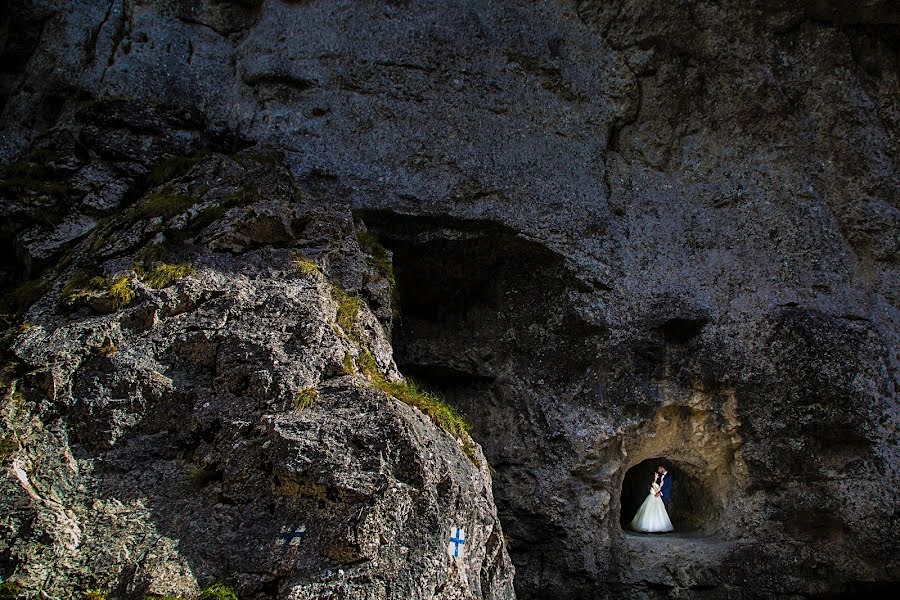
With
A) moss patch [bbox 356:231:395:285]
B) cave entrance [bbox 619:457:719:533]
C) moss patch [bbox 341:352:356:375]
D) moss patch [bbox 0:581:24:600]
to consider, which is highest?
moss patch [bbox 356:231:395:285]

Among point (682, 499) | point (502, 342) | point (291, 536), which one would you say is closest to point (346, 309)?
point (291, 536)

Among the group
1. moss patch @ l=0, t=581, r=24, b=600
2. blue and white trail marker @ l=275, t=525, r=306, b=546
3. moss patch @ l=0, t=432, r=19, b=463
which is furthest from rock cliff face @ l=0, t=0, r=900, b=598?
moss patch @ l=0, t=581, r=24, b=600

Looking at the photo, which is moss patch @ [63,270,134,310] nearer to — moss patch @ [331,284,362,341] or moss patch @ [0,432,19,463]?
moss patch @ [0,432,19,463]

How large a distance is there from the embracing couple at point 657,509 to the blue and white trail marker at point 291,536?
4317mm

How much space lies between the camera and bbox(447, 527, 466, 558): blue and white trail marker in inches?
151

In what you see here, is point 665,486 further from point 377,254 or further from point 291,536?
point 291,536

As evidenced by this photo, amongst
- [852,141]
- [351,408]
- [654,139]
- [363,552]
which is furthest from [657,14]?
[363,552]

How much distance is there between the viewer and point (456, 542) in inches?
153

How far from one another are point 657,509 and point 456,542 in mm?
3850

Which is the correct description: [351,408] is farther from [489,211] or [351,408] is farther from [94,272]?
[489,211]

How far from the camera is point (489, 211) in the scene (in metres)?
6.39

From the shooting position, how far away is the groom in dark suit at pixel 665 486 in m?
7.27

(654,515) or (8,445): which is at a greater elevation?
(654,515)

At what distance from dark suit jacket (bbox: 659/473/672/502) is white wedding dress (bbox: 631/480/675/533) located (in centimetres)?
12
